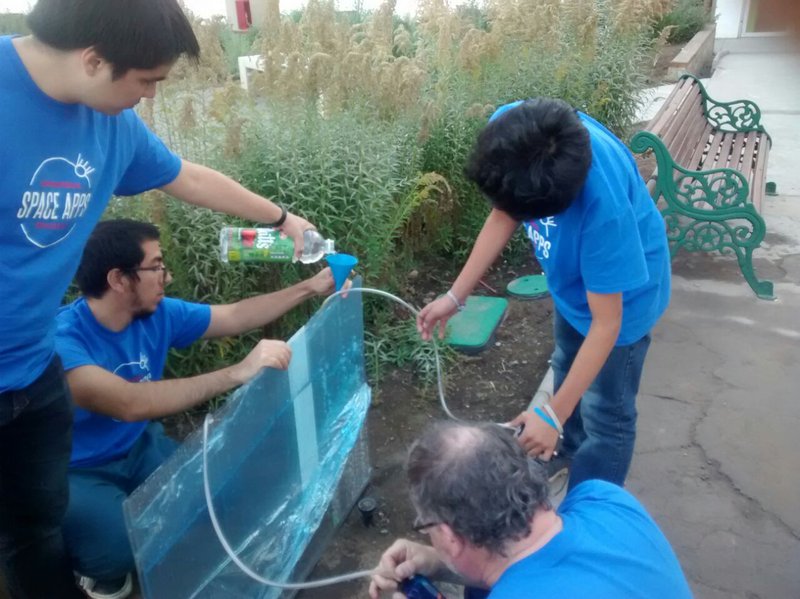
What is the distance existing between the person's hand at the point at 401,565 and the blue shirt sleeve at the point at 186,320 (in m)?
1.17

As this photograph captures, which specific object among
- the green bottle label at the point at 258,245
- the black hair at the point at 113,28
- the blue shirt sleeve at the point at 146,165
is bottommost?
the green bottle label at the point at 258,245

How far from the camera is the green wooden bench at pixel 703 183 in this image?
446cm

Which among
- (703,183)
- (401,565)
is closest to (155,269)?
(401,565)

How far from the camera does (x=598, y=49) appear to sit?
5918 mm

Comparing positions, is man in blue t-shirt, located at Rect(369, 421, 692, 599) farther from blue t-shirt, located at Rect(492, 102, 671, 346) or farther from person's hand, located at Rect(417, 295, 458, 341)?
person's hand, located at Rect(417, 295, 458, 341)

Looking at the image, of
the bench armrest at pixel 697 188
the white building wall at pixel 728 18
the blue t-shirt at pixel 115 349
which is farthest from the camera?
the white building wall at pixel 728 18

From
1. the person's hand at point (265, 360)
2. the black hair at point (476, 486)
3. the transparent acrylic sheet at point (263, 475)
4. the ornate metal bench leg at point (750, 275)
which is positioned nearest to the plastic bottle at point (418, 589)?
the black hair at point (476, 486)

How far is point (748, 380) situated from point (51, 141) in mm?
3300

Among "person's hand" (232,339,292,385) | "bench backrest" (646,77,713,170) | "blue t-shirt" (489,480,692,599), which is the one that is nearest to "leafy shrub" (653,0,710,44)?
"bench backrest" (646,77,713,170)

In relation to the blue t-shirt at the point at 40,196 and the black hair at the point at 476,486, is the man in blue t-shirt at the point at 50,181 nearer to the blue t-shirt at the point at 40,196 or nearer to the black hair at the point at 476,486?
the blue t-shirt at the point at 40,196

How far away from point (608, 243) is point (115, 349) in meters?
1.52

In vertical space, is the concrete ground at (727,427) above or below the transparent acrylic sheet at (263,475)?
below

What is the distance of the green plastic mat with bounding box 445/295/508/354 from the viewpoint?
12.6 feet

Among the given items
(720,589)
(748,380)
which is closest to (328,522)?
(720,589)
